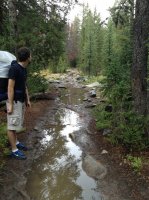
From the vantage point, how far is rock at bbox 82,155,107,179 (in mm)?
6379

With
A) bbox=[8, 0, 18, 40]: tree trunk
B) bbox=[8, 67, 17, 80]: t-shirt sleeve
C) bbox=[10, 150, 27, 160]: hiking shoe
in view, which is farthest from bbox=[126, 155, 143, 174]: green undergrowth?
bbox=[8, 0, 18, 40]: tree trunk

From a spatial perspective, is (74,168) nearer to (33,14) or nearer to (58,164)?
(58,164)

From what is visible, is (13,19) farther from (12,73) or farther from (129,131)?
(129,131)

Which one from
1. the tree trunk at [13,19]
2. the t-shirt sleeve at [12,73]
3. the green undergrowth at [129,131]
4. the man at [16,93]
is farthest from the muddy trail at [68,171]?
the tree trunk at [13,19]

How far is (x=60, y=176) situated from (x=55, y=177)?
126 millimetres

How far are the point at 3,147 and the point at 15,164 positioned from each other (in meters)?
0.83

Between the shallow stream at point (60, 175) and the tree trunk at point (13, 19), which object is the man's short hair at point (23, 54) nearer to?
the shallow stream at point (60, 175)

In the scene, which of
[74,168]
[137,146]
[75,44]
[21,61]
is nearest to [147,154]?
[137,146]

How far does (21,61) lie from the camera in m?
6.50

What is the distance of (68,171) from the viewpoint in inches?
257

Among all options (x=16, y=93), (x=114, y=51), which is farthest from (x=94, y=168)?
(x=114, y=51)

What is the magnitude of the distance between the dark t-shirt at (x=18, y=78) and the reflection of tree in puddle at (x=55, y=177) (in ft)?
5.26

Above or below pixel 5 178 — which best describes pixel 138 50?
above

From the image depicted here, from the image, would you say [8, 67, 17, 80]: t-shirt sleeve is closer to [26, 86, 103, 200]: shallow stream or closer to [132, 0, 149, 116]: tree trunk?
[26, 86, 103, 200]: shallow stream
